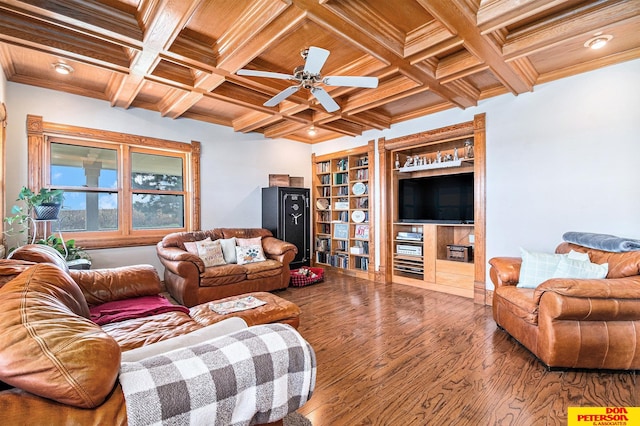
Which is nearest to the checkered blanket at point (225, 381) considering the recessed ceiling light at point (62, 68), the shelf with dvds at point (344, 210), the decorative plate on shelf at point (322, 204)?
the recessed ceiling light at point (62, 68)

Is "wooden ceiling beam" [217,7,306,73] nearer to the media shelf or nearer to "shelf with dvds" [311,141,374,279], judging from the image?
"shelf with dvds" [311,141,374,279]

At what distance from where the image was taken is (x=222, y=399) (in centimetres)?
95

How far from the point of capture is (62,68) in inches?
122

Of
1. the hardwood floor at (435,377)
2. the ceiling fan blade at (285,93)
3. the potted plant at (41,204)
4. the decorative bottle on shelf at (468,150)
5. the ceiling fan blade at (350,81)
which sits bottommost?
the hardwood floor at (435,377)

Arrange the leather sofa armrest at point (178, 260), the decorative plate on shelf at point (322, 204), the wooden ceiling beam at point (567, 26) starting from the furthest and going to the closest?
the decorative plate on shelf at point (322, 204) → the leather sofa armrest at point (178, 260) → the wooden ceiling beam at point (567, 26)

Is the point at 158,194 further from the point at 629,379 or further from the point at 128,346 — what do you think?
the point at 629,379

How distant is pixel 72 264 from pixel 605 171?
5.62 m

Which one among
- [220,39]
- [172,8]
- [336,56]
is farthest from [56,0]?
[336,56]

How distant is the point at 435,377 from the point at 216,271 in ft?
9.03

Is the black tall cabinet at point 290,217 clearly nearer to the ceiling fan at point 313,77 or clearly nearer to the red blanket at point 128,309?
the ceiling fan at point 313,77

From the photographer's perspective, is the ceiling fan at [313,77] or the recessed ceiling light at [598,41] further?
the recessed ceiling light at [598,41]

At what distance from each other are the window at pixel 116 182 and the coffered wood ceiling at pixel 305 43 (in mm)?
712

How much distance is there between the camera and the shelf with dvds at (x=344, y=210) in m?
5.44

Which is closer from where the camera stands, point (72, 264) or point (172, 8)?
point (172, 8)
